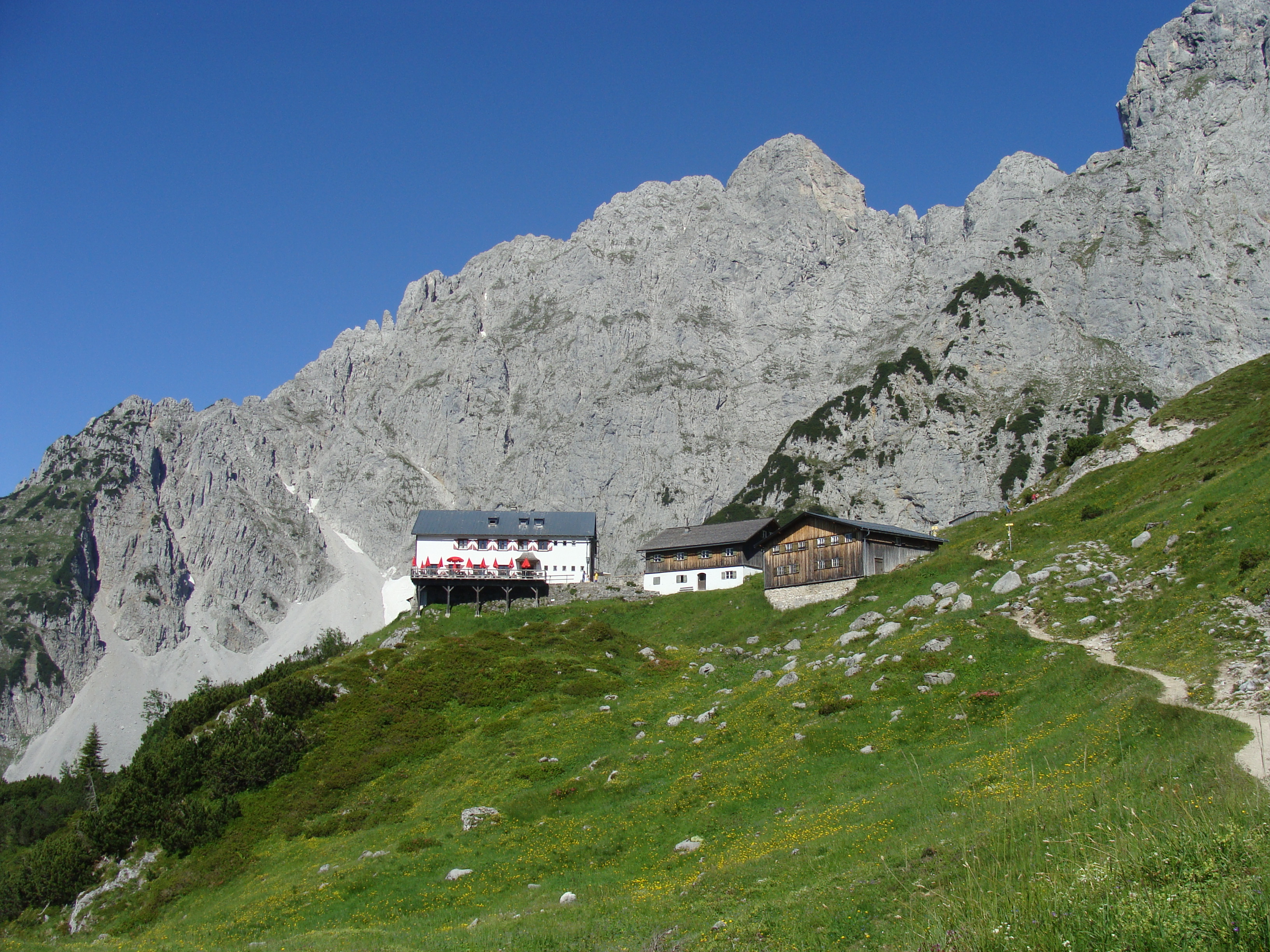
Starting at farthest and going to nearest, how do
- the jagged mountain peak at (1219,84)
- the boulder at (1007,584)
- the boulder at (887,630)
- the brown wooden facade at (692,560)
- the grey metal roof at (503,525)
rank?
the jagged mountain peak at (1219,84) → the grey metal roof at (503,525) → the brown wooden facade at (692,560) → the boulder at (887,630) → the boulder at (1007,584)

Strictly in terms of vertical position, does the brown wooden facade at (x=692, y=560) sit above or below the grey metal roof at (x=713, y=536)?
below

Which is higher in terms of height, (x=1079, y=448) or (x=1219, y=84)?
(x=1219, y=84)

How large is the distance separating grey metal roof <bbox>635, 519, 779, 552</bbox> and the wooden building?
42.0 feet

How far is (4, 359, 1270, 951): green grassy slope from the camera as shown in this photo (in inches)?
398

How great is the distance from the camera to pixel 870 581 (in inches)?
2468

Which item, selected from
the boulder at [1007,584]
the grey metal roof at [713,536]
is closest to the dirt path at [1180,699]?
the boulder at [1007,584]

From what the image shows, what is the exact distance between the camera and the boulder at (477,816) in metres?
30.8

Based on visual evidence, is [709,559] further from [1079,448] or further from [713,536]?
[1079,448]

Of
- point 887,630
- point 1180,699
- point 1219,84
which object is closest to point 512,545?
point 887,630

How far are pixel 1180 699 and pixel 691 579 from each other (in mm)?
64871

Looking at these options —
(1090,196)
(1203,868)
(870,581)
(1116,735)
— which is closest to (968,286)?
(1090,196)

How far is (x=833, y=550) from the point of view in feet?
223

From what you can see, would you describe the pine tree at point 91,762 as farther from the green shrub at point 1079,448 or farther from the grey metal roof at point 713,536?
the green shrub at point 1079,448

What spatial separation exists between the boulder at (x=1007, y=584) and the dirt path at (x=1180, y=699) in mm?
4646
